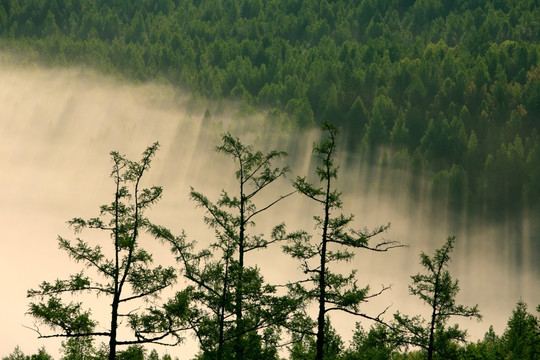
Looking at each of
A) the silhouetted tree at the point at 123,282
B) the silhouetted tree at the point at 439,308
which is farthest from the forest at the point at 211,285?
the silhouetted tree at the point at 439,308

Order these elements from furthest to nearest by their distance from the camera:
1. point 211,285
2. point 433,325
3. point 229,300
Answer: point 433,325, point 211,285, point 229,300

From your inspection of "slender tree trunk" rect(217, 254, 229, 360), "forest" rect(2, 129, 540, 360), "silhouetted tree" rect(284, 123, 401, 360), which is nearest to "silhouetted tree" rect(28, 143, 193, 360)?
"forest" rect(2, 129, 540, 360)

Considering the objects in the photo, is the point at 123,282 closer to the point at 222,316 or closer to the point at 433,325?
the point at 222,316

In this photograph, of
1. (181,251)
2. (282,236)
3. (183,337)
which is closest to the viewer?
(183,337)

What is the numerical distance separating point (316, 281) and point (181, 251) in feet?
14.3

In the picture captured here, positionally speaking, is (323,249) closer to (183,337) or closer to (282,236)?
(282,236)

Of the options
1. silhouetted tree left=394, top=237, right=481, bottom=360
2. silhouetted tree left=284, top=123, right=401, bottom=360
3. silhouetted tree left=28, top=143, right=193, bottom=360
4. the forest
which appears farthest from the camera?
silhouetted tree left=394, top=237, right=481, bottom=360

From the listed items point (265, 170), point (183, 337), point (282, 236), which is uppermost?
point (265, 170)

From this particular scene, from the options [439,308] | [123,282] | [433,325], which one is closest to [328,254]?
[123,282]

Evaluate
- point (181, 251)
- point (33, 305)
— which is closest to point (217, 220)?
point (181, 251)

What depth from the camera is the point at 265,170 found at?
26.5 m

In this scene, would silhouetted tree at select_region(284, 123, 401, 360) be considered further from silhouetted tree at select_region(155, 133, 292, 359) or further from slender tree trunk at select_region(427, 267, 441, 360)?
slender tree trunk at select_region(427, 267, 441, 360)

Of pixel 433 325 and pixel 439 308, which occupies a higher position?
pixel 439 308

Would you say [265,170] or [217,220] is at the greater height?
[265,170]
